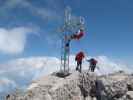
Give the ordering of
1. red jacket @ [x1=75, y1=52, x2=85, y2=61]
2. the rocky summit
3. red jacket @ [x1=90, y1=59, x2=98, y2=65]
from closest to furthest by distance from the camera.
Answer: the rocky summit → red jacket @ [x1=75, y1=52, x2=85, y2=61] → red jacket @ [x1=90, y1=59, x2=98, y2=65]

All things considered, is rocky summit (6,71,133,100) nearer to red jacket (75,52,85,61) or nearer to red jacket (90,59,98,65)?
red jacket (75,52,85,61)

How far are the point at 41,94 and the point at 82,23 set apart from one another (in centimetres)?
1212

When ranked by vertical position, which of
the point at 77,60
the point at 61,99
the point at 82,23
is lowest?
the point at 61,99

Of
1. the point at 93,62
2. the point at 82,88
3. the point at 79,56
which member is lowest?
the point at 82,88

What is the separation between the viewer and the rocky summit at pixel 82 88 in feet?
164

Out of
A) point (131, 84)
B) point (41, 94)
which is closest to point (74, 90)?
point (41, 94)

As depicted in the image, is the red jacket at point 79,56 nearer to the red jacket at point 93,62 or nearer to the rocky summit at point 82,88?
the red jacket at point 93,62

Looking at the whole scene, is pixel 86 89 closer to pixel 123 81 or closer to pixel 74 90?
pixel 74 90

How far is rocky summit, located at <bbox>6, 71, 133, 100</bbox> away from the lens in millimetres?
49844

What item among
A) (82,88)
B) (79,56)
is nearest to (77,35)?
(79,56)

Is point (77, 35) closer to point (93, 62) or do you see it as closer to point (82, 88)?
point (93, 62)

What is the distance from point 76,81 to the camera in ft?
168

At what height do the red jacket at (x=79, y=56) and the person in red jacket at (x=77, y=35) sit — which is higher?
the person in red jacket at (x=77, y=35)

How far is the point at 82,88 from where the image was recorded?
5147 centimetres
